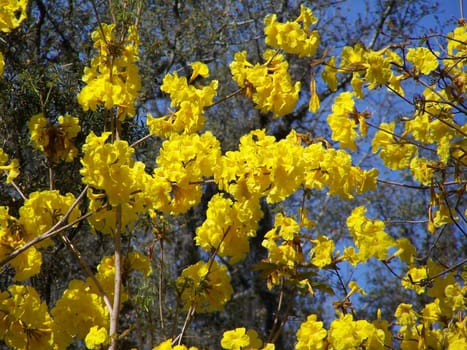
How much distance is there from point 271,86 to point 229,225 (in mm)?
494

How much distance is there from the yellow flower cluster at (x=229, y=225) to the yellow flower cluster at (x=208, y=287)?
68mm

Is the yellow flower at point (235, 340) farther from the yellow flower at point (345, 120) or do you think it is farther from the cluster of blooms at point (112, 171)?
the yellow flower at point (345, 120)

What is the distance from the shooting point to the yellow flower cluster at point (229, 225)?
219cm

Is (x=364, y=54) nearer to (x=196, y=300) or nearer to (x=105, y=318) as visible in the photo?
(x=196, y=300)

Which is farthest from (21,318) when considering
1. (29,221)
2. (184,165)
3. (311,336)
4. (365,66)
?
(365,66)

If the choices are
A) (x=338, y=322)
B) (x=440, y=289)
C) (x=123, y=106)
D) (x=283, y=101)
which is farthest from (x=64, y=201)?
(x=440, y=289)

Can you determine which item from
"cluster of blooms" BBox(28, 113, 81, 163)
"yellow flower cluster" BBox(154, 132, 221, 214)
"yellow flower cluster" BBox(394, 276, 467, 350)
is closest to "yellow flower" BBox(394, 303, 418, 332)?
"yellow flower cluster" BBox(394, 276, 467, 350)

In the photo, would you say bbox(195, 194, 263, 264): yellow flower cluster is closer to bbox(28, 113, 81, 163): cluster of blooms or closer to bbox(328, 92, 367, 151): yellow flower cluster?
bbox(28, 113, 81, 163): cluster of blooms

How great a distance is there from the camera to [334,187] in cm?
234

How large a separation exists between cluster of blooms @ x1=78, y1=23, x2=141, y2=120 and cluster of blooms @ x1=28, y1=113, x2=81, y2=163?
0.26 feet

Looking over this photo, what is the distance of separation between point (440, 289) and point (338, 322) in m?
0.57

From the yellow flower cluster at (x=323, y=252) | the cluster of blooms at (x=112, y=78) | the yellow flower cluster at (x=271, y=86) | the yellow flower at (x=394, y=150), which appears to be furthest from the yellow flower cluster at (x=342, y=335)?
the cluster of blooms at (x=112, y=78)

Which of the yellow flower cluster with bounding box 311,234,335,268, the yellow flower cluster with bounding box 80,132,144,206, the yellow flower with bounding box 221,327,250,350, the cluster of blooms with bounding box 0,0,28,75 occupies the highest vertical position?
the cluster of blooms with bounding box 0,0,28,75

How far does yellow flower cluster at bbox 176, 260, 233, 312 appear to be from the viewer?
2283 millimetres
